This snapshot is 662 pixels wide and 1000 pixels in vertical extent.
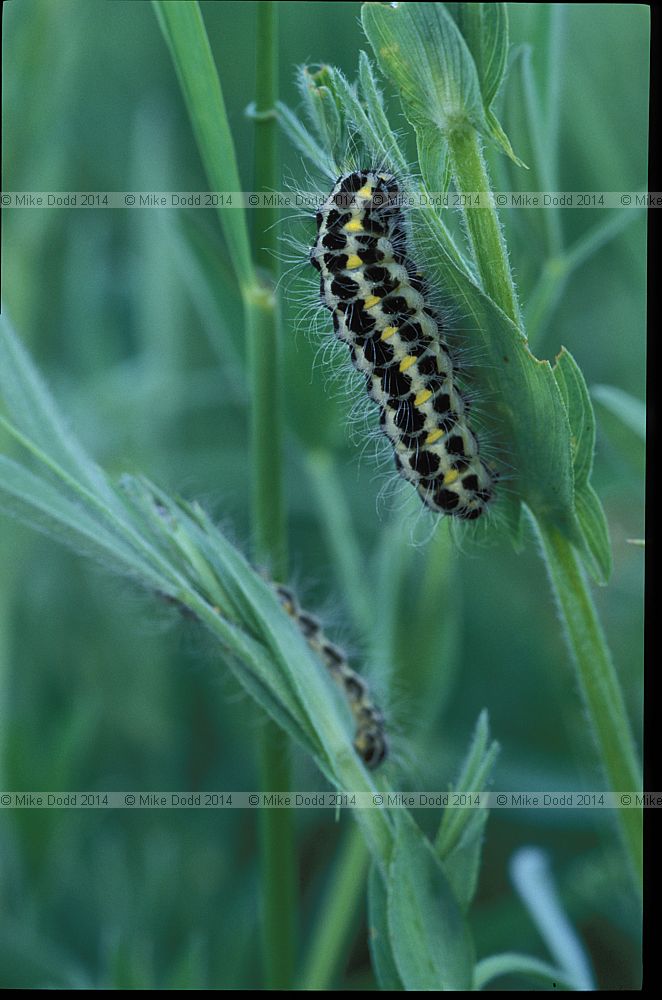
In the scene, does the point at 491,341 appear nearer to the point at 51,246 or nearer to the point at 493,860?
the point at 493,860

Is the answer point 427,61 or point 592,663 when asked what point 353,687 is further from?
point 427,61

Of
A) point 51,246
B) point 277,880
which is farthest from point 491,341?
point 51,246

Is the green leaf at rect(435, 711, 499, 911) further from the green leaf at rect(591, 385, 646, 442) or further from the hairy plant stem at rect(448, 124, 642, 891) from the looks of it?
the green leaf at rect(591, 385, 646, 442)

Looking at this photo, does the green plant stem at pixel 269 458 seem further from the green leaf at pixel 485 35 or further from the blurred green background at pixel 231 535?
the green leaf at pixel 485 35

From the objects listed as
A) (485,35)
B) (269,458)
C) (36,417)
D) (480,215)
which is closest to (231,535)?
(269,458)

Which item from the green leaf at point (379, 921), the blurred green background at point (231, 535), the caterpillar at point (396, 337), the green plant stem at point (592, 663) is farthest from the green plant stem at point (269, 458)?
the green plant stem at point (592, 663)

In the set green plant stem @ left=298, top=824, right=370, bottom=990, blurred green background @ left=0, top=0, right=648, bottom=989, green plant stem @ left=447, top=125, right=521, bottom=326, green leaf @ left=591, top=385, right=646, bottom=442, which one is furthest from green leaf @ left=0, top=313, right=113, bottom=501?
green plant stem @ left=298, top=824, right=370, bottom=990
